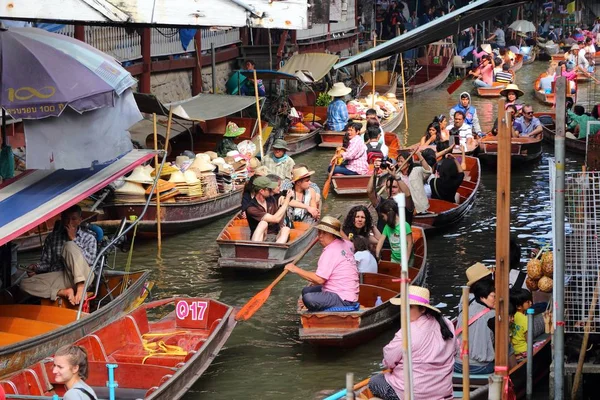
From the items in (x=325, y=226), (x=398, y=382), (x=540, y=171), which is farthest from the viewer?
(x=540, y=171)

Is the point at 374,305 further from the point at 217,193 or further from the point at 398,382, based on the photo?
the point at 217,193

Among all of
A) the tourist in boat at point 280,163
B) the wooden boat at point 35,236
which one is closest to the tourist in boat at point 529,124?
the tourist in boat at point 280,163

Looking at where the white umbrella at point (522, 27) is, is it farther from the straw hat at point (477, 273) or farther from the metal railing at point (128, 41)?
the straw hat at point (477, 273)

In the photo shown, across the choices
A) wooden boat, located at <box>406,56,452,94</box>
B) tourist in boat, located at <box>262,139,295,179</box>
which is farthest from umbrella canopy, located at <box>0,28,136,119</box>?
wooden boat, located at <box>406,56,452,94</box>

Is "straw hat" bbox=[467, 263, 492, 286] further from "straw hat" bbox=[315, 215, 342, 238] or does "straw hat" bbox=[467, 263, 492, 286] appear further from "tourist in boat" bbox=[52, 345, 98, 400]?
"tourist in boat" bbox=[52, 345, 98, 400]

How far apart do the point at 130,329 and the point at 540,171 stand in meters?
11.9

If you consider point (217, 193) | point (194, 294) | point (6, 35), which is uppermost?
point (6, 35)

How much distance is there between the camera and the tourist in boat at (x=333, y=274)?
1048 cm

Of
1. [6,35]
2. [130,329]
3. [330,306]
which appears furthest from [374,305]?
[6,35]

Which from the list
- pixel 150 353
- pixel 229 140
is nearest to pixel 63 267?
pixel 150 353

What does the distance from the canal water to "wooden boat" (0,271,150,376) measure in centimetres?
118

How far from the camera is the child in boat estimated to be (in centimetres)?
1223

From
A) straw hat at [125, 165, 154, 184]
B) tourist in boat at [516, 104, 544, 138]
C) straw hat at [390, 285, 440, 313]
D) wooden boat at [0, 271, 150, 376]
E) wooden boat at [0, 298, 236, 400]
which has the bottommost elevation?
wooden boat at [0, 298, 236, 400]

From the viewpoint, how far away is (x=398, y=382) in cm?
→ 803
